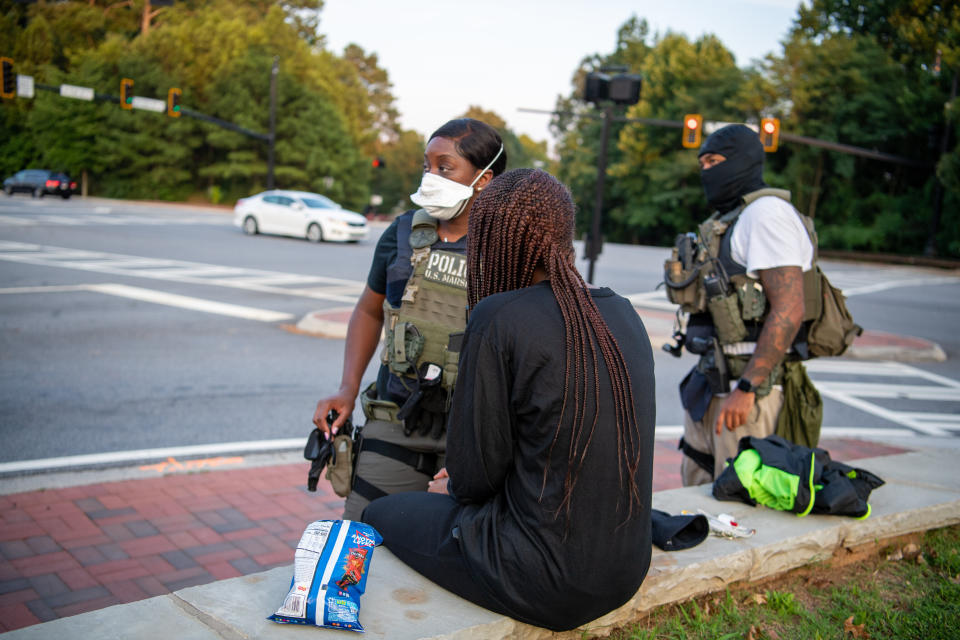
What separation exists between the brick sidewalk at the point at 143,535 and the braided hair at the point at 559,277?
209 cm

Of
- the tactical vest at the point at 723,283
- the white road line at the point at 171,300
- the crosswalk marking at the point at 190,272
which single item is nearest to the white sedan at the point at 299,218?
the crosswalk marking at the point at 190,272

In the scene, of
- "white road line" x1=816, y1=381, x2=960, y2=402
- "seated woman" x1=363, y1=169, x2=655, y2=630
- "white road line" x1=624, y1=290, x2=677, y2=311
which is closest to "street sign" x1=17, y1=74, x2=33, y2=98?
"white road line" x1=624, y1=290, x2=677, y2=311

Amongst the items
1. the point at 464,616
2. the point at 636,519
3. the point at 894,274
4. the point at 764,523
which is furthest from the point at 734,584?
the point at 894,274

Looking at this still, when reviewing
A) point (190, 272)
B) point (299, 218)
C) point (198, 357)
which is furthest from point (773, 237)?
point (299, 218)

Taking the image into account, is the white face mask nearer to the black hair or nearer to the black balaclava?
the black hair

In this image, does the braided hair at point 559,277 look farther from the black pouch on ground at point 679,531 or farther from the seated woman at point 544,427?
the black pouch on ground at point 679,531

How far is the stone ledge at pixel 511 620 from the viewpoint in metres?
2.19

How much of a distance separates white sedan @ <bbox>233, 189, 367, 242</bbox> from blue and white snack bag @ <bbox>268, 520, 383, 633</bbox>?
23766 millimetres

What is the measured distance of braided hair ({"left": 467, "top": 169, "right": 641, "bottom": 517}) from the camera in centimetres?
209

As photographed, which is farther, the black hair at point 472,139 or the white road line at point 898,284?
the white road line at point 898,284

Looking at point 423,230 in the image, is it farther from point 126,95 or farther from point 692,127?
point 126,95

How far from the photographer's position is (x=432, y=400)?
286 cm

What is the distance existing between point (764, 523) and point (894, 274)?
28.2m

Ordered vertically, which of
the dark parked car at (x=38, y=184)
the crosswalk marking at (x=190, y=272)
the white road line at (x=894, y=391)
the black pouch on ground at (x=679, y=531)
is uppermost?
the dark parked car at (x=38, y=184)
